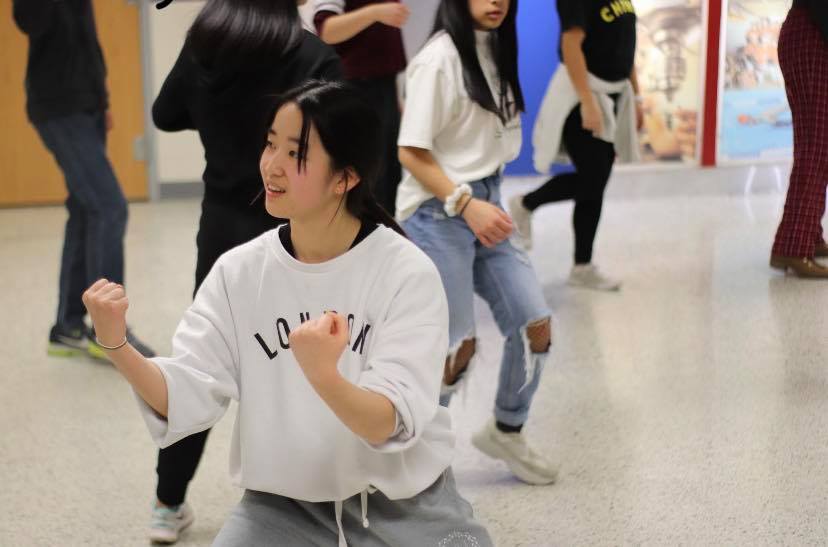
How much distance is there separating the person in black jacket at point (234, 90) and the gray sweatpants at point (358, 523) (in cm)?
63

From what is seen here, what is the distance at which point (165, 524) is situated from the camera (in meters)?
2.26

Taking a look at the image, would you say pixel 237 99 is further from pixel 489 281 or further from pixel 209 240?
pixel 489 281

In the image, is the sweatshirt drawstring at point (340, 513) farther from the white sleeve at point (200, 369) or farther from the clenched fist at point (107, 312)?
the clenched fist at point (107, 312)

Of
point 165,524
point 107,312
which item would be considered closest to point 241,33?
point 107,312

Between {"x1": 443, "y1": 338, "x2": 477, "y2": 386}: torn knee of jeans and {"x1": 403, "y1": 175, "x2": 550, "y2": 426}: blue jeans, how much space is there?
0.02 metres

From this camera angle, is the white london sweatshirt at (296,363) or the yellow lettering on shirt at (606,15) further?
the yellow lettering on shirt at (606,15)

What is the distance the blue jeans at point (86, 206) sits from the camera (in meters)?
3.44

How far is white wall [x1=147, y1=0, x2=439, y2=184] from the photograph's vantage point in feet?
21.6

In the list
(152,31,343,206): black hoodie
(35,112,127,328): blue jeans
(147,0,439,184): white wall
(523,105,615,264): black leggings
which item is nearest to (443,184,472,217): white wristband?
(152,31,343,206): black hoodie

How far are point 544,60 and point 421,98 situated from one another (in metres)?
4.61

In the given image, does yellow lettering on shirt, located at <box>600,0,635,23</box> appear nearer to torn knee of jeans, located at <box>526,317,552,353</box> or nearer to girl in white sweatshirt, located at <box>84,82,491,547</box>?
torn knee of jeans, located at <box>526,317,552,353</box>

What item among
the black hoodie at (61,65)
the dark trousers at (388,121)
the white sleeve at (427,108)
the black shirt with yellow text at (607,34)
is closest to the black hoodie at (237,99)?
the white sleeve at (427,108)

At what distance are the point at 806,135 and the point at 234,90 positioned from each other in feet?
8.60

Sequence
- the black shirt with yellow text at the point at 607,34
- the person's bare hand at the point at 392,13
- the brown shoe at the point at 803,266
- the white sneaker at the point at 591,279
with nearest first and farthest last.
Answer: the person's bare hand at the point at 392,13
the black shirt with yellow text at the point at 607,34
the brown shoe at the point at 803,266
the white sneaker at the point at 591,279
